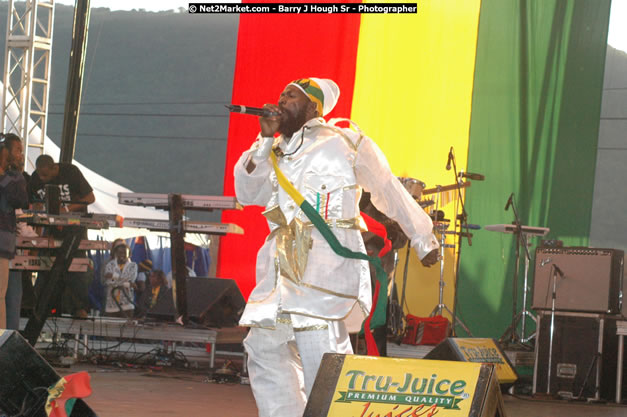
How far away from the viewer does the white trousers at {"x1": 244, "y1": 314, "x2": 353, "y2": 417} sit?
309 centimetres

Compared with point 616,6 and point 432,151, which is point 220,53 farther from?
point 432,151

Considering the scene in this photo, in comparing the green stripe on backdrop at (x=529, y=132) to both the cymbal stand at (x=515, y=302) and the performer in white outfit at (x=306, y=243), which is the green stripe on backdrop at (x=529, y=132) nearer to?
the cymbal stand at (x=515, y=302)

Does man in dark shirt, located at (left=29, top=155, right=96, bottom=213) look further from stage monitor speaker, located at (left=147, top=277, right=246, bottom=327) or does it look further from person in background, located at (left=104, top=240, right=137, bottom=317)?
person in background, located at (left=104, top=240, right=137, bottom=317)

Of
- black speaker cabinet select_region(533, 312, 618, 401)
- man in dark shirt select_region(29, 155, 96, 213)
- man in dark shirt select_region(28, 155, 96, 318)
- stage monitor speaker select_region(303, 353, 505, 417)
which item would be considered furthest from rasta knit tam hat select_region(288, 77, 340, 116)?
black speaker cabinet select_region(533, 312, 618, 401)

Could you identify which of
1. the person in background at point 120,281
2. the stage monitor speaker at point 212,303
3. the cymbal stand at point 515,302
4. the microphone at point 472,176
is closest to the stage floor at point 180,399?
the stage monitor speaker at point 212,303

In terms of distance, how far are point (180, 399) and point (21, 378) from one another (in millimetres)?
2368

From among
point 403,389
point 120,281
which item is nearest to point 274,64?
point 120,281

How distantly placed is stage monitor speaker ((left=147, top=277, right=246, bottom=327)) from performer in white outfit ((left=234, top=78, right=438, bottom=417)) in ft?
12.6

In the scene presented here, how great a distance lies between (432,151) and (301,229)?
6180mm

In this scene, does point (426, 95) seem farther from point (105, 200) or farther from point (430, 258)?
point (105, 200)

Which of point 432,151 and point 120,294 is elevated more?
point 432,151

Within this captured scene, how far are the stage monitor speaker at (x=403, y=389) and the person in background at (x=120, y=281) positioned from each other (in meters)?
8.50

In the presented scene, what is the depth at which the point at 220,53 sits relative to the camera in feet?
92.2

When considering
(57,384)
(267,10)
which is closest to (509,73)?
(267,10)
